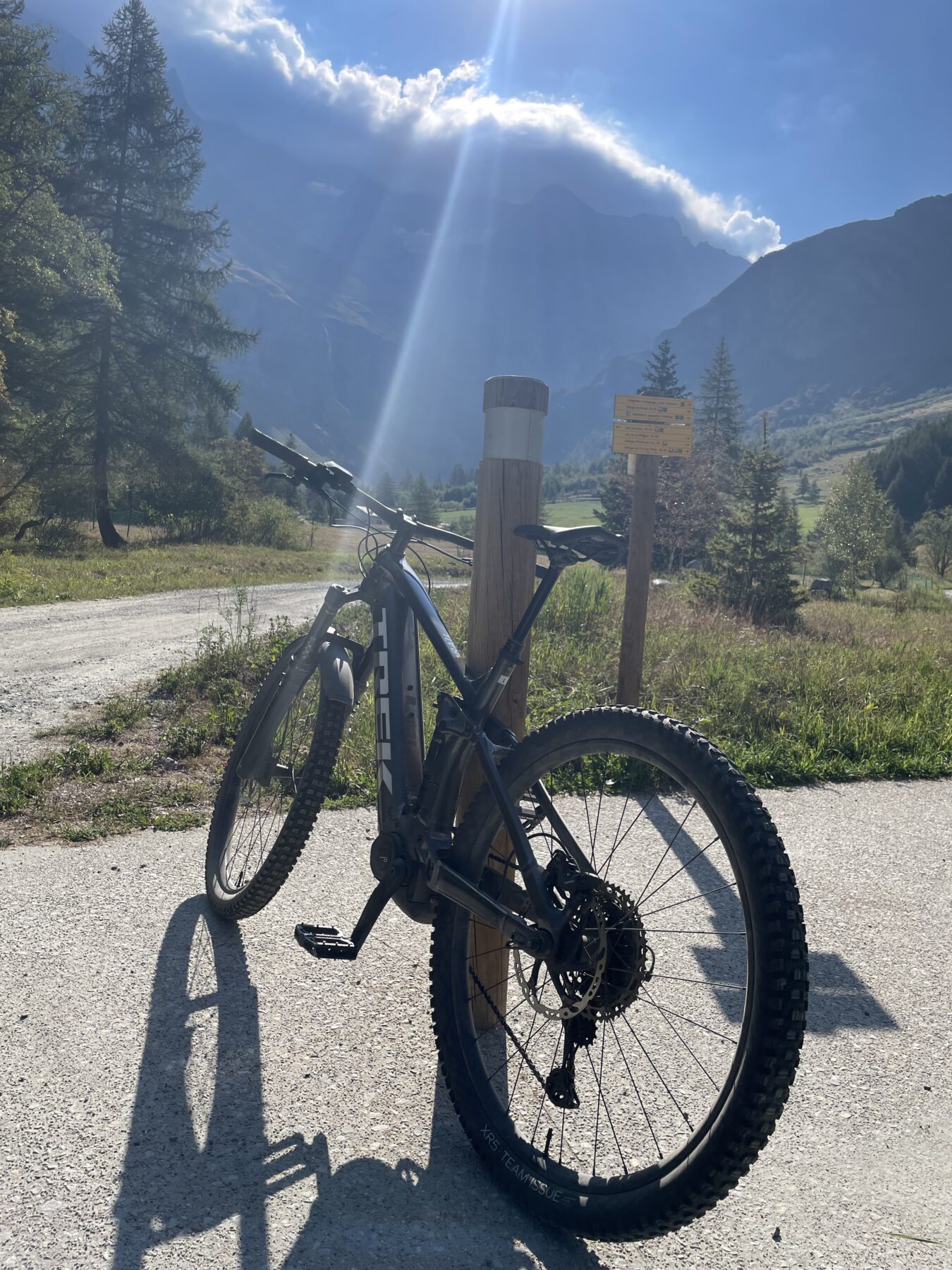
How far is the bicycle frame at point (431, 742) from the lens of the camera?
200 cm

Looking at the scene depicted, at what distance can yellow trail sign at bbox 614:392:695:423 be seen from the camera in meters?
5.78

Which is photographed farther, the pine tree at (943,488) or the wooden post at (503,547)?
the pine tree at (943,488)

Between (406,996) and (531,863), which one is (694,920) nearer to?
(406,996)

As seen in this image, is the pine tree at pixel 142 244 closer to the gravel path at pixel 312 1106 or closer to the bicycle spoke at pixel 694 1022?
the gravel path at pixel 312 1106

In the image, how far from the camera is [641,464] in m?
5.85

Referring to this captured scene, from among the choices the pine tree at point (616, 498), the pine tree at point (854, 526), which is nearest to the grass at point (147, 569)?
the pine tree at point (616, 498)

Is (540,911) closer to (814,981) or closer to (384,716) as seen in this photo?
(384,716)

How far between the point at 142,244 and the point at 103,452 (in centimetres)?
715

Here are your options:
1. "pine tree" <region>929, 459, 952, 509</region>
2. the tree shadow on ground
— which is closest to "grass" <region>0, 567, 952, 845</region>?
the tree shadow on ground

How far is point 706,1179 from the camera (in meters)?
1.54

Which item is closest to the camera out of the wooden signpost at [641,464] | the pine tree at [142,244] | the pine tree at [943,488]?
the wooden signpost at [641,464]

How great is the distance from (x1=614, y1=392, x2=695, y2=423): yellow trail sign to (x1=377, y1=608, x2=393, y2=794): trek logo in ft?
12.5

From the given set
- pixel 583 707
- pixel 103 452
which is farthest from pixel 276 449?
pixel 103 452

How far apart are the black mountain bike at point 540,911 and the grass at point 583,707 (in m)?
0.66
